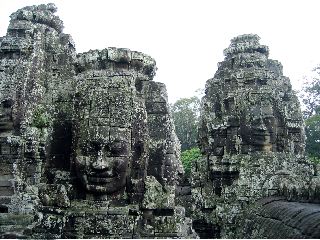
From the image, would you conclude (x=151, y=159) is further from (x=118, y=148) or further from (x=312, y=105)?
(x=312, y=105)

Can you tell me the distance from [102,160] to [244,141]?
4414 millimetres

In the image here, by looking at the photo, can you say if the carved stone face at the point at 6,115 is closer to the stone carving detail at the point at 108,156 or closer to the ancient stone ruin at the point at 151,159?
the ancient stone ruin at the point at 151,159

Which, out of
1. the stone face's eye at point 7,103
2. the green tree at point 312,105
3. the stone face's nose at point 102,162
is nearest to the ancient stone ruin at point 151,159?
the stone face's nose at point 102,162

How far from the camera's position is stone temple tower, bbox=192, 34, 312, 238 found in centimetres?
818

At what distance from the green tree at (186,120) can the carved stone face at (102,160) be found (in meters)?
28.6

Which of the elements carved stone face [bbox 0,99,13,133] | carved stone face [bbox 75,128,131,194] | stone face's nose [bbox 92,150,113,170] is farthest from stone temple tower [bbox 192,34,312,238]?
carved stone face [bbox 0,99,13,133]

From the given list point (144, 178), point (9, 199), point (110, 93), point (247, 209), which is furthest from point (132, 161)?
point (9, 199)

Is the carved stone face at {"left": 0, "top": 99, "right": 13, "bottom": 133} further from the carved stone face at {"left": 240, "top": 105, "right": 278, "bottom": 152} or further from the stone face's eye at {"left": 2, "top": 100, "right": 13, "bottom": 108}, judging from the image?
the carved stone face at {"left": 240, "top": 105, "right": 278, "bottom": 152}

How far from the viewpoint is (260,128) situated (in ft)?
27.9

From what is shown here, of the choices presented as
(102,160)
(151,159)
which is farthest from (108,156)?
(151,159)

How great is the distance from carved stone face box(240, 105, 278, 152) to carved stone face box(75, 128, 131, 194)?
419 centimetres

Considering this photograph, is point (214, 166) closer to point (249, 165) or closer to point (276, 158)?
point (249, 165)

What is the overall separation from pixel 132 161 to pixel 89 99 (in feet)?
3.14

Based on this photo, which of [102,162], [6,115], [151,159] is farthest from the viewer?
[6,115]
